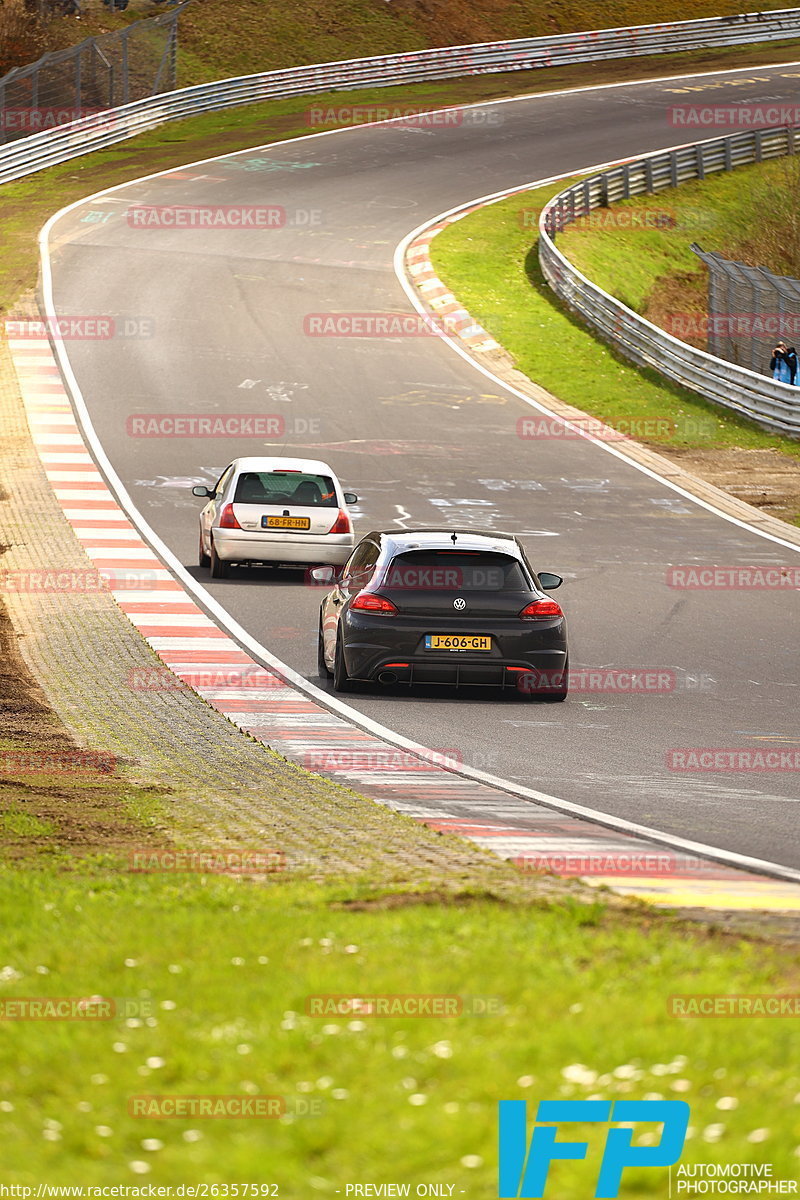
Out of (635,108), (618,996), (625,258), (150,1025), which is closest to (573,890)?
(618,996)

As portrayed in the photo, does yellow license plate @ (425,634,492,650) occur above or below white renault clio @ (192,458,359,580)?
above

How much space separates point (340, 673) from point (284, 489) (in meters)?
6.89

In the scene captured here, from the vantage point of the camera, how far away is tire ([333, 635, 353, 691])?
580 inches

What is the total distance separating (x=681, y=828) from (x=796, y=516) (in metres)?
18.0

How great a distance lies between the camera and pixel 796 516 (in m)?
26.6

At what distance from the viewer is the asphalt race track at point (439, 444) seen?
12891mm

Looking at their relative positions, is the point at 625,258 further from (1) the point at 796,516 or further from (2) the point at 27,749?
(2) the point at 27,749

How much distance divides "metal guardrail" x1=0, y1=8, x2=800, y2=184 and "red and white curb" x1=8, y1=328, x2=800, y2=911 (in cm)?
3164
